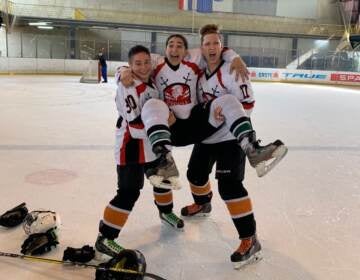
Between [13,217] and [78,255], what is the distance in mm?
635

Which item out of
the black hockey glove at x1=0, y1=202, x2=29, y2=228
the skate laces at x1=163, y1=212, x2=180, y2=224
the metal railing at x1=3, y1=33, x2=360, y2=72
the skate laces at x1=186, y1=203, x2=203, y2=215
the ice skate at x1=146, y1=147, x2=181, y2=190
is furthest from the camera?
the metal railing at x1=3, y1=33, x2=360, y2=72

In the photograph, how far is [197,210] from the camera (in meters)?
2.76

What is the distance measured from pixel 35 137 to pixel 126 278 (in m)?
3.48

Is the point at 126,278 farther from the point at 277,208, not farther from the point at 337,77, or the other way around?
the point at 337,77

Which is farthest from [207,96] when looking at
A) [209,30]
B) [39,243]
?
[39,243]

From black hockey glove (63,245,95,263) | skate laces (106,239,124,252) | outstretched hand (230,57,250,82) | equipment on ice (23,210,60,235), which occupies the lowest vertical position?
black hockey glove (63,245,95,263)

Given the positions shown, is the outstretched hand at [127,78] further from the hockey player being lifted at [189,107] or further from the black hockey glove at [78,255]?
the black hockey glove at [78,255]

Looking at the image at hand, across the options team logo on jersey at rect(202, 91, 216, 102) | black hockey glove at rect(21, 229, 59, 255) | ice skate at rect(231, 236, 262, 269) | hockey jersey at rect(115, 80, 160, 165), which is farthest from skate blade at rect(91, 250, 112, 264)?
team logo on jersey at rect(202, 91, 216, 102)

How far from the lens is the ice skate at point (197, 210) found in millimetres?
2760

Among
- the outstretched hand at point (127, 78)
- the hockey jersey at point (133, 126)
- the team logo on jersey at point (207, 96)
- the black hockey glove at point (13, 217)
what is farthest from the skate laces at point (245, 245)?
the black hockey glove at point (13, 217)

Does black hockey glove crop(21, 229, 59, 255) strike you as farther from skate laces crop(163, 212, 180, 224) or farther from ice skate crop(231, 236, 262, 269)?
ice skate crop(231, 236, 262, 269)

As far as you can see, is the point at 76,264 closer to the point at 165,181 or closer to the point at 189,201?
the point at 165,181

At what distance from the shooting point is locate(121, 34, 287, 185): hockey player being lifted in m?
1.95

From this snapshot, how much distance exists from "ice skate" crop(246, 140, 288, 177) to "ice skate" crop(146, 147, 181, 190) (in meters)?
0.36
